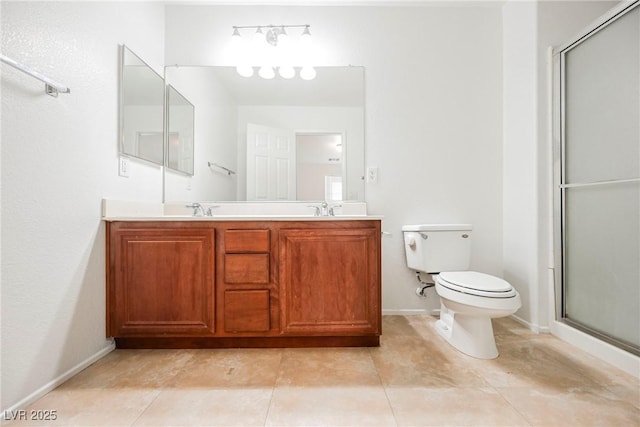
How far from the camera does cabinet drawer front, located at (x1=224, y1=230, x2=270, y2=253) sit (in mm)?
1658

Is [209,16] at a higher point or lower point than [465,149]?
higher

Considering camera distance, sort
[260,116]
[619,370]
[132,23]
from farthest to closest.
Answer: [260,116] → [132,23] → [619,370]

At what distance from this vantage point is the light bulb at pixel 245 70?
88.4 inches

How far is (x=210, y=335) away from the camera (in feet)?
5.42

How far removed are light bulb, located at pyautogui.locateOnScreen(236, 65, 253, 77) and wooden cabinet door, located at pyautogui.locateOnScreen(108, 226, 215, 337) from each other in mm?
1284

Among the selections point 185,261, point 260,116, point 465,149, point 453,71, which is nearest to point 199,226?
point 185,261

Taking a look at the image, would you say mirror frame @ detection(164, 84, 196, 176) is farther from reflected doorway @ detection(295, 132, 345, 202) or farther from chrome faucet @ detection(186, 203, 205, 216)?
reflected doorway @ detection(295, 132, 345, 202)

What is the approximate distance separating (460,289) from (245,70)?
6.79 feet

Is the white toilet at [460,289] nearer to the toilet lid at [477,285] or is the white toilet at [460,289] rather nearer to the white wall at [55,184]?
the toilet lid at [477,285]

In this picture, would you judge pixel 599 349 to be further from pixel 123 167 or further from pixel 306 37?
pixel 123 167

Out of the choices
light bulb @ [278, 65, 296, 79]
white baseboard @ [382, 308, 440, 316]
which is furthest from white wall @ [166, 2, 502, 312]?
light bulb @ [278, 65, 296, 79]

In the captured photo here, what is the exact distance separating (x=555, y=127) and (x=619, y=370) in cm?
138

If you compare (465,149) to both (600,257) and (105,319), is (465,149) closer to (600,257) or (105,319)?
(600,257)

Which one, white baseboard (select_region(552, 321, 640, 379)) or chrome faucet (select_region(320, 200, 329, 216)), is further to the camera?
chrome faucet (select_region(320, 200, 329, 216))
